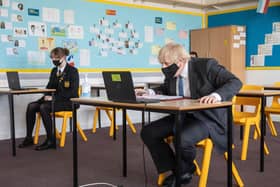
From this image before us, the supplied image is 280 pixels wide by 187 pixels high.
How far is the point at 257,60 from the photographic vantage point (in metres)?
6.50

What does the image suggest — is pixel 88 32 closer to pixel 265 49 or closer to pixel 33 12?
pixel 33 12

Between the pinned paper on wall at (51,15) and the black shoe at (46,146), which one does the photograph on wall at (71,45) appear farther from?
the black shoe at (46,146)

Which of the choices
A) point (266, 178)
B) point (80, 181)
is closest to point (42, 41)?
point (80, 181)

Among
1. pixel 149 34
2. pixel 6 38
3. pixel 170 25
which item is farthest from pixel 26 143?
pixel 170 25

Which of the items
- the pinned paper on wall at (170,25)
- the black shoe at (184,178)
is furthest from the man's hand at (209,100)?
the pinned paper on wall at (170,25)

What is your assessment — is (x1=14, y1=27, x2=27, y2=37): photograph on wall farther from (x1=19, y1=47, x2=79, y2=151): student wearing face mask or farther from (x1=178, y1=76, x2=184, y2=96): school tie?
(x1=178, y1=76, x2=184, y2=96): school tie

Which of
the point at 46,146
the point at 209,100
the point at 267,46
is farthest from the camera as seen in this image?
the point at 267,46

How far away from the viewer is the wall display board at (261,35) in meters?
6.22

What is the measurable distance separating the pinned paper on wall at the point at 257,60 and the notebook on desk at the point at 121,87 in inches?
176

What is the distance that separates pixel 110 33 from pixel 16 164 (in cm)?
286

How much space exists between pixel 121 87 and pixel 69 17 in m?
3.33

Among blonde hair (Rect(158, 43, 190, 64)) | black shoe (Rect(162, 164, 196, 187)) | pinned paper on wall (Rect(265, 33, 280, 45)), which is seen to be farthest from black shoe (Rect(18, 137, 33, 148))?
pinned paper on wall (Rect(265, 33, 280, 45))

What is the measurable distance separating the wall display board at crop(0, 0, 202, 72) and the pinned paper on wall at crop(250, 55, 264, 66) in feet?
4.07

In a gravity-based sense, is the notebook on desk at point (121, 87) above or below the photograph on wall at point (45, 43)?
below
